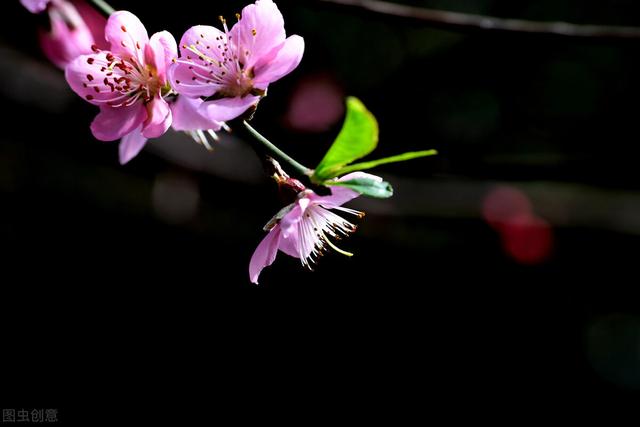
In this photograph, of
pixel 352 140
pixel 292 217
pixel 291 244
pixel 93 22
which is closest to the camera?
pixel 352 140

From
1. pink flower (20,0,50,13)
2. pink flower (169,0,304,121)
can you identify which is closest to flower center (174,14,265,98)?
pink flower (169,0,304,121)

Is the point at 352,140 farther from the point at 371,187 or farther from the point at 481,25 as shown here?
the point at 481,25

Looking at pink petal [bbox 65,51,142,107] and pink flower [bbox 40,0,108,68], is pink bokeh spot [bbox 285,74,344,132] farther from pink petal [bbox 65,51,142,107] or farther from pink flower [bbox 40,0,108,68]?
pink petal [bbox 65,51,142,107]

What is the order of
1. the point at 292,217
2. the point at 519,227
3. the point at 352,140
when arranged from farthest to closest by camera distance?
1. the point at 519,227
2. the point at 292,217
3. the point at 352,140

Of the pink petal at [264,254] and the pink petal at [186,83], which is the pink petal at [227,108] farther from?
the pink petal at [264,254]

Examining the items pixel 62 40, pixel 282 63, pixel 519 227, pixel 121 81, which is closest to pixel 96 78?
pixel 121 81

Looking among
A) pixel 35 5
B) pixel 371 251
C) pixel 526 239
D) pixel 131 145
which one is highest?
pixel 526 239
